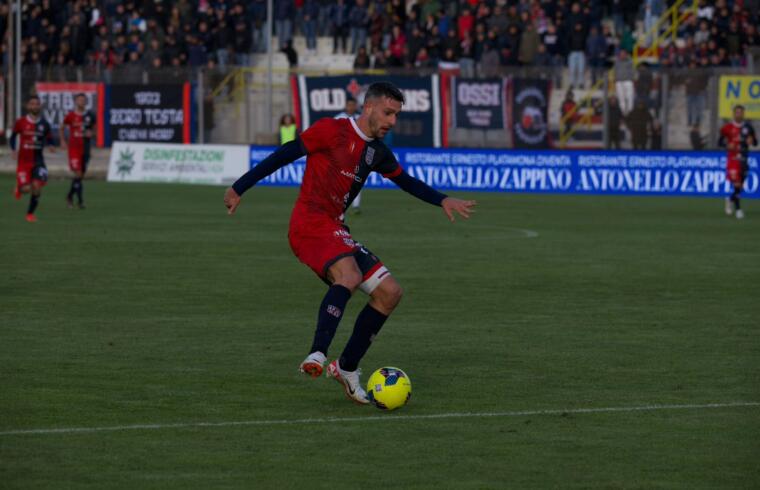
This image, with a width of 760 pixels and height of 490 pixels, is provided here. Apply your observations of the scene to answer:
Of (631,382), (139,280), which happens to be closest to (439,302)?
(139,280)

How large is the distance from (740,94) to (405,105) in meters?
8.64

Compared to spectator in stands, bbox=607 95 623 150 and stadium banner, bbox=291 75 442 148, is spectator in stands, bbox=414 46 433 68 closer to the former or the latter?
stadium banner, bbox=291 75 442 148

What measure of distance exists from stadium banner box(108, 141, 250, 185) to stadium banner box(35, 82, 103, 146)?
5.55ft

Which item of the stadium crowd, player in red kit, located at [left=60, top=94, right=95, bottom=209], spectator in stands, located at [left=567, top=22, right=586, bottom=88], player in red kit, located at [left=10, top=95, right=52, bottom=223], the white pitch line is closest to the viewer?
the white pitch line

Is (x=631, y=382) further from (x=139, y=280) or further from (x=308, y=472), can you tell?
(x=139, y=280)

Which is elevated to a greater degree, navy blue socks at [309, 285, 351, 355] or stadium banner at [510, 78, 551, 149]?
stadium banner at [510, 78, 551, 149]

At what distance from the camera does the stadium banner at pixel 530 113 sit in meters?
37.3

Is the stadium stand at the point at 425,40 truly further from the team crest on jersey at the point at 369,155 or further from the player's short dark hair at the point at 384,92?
the player's short dark hair at the point at 384,92

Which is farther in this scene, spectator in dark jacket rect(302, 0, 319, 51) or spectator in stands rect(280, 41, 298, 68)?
spectator in dark jacket rect(302, 0, 319, 51)

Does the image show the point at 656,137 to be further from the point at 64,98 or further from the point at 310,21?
the point at 64,98

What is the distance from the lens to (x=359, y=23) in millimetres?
44062

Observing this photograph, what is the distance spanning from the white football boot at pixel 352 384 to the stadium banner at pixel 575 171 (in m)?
25.7

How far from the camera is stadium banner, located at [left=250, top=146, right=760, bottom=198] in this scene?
34.6 meters

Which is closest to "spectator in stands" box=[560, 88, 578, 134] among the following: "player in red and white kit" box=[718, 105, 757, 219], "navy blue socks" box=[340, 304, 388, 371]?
"player in red and white kit" box=[718, 105, 757, 219]
